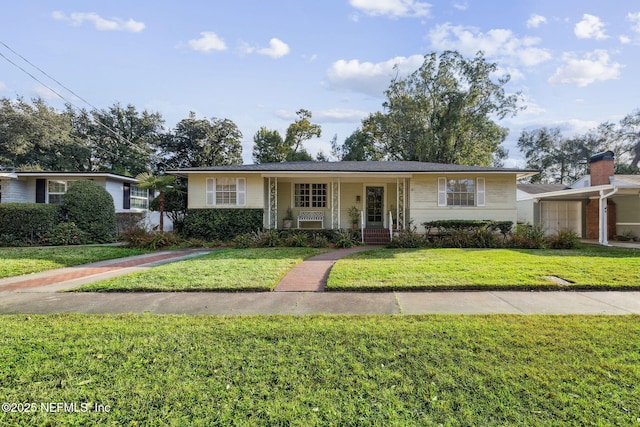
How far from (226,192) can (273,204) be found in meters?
2.25

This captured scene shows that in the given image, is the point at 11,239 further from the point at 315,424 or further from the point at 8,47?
the point at 315,424

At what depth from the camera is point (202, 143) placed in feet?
106

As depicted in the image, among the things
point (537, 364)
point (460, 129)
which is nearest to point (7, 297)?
point (537, 364)

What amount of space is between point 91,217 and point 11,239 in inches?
111

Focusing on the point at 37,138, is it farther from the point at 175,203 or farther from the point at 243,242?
→ the point at 243,242

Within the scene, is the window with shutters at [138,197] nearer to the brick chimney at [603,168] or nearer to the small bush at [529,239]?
the small bush at [529,239]

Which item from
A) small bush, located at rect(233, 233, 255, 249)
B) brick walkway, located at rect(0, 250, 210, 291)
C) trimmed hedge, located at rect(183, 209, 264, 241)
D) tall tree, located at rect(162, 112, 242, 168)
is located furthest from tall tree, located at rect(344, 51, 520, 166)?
brick walkway, located at rect(0, 250, 210, 291)

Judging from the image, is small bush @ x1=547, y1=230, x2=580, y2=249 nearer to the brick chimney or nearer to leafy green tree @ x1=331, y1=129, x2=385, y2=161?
the brick chimney

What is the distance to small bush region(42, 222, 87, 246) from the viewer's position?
13203 millimetres

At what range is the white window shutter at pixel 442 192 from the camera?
14266 mm

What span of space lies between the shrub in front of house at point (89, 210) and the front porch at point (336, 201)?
24.7 feet

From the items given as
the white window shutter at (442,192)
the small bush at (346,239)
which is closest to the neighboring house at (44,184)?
the small bush at (346,239)

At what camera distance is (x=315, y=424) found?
81.5 inches

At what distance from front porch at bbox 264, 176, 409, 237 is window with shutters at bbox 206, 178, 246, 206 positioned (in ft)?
3.98
